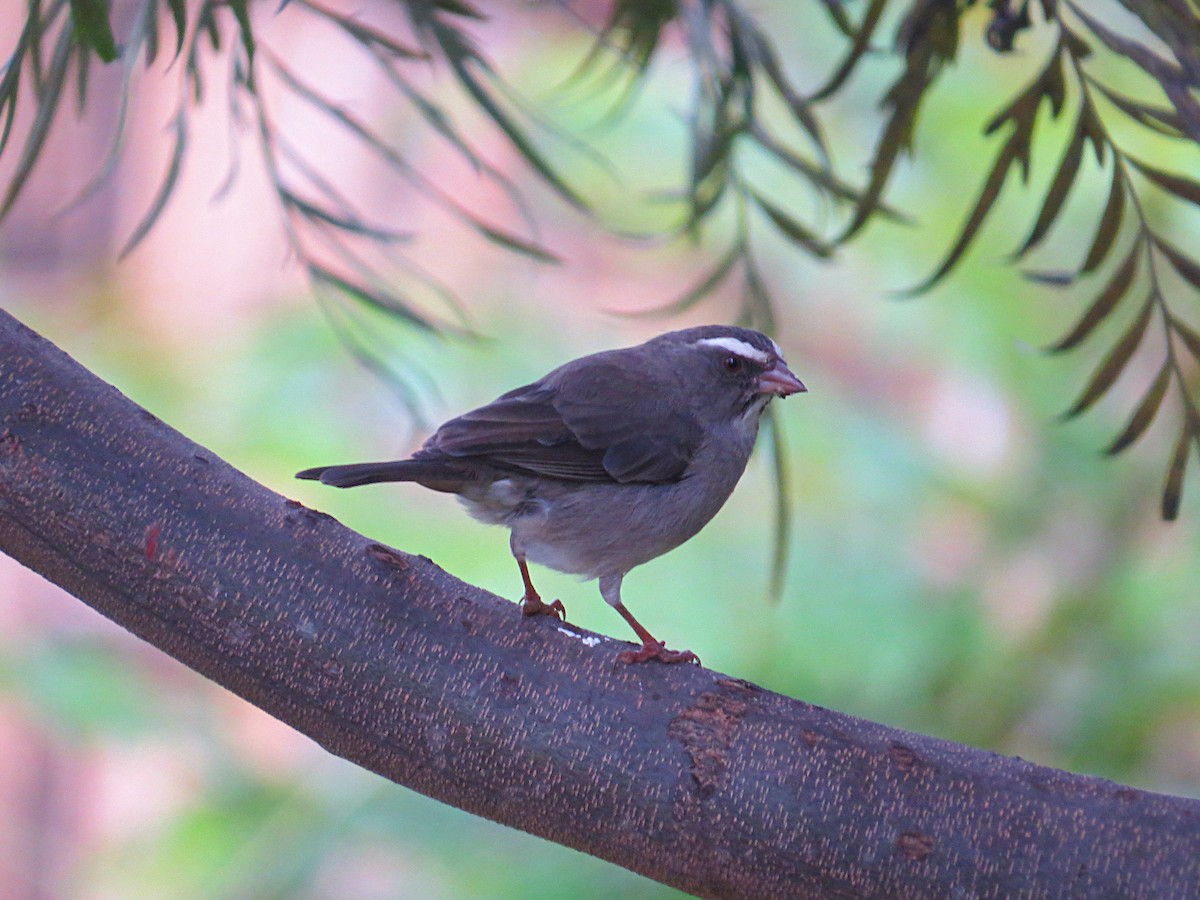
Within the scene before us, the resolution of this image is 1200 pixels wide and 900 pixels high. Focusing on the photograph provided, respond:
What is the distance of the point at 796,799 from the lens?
1678 mm

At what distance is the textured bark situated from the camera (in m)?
1.65

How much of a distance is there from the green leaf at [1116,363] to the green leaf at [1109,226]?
13 centimetres

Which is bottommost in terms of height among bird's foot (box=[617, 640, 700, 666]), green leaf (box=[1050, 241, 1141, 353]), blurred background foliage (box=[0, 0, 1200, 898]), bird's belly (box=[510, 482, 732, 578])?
blurred background foliage (box=[0, 0, 1200, 898])

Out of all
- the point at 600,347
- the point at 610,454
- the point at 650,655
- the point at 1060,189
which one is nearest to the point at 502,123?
the point at 610,454

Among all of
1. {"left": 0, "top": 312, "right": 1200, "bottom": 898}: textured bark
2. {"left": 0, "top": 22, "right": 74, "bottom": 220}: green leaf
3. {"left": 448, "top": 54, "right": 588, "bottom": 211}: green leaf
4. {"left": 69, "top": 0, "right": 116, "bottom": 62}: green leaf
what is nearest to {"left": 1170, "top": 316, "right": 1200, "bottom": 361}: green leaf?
{"left": 0, "top": 312, "right": 1200, "bottom": 898}: textured bark

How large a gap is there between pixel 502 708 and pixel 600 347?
3751 mm

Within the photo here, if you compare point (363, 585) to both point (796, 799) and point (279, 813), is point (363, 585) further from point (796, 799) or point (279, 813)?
point (279, 813)

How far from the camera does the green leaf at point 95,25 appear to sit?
5.93 feet

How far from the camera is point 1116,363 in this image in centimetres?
222

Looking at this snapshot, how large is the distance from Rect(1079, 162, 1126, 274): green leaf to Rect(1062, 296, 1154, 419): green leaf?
5.1 inches

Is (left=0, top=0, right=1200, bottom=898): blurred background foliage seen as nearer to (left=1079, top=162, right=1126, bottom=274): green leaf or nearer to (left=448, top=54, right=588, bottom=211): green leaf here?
(left=448, top=54, right=588, bottom=211): green leaf

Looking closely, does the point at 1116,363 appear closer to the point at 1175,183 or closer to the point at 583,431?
the point at 1175,183

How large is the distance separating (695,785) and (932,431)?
12.1 ft

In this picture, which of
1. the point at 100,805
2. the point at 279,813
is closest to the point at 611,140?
the point at 279,813
